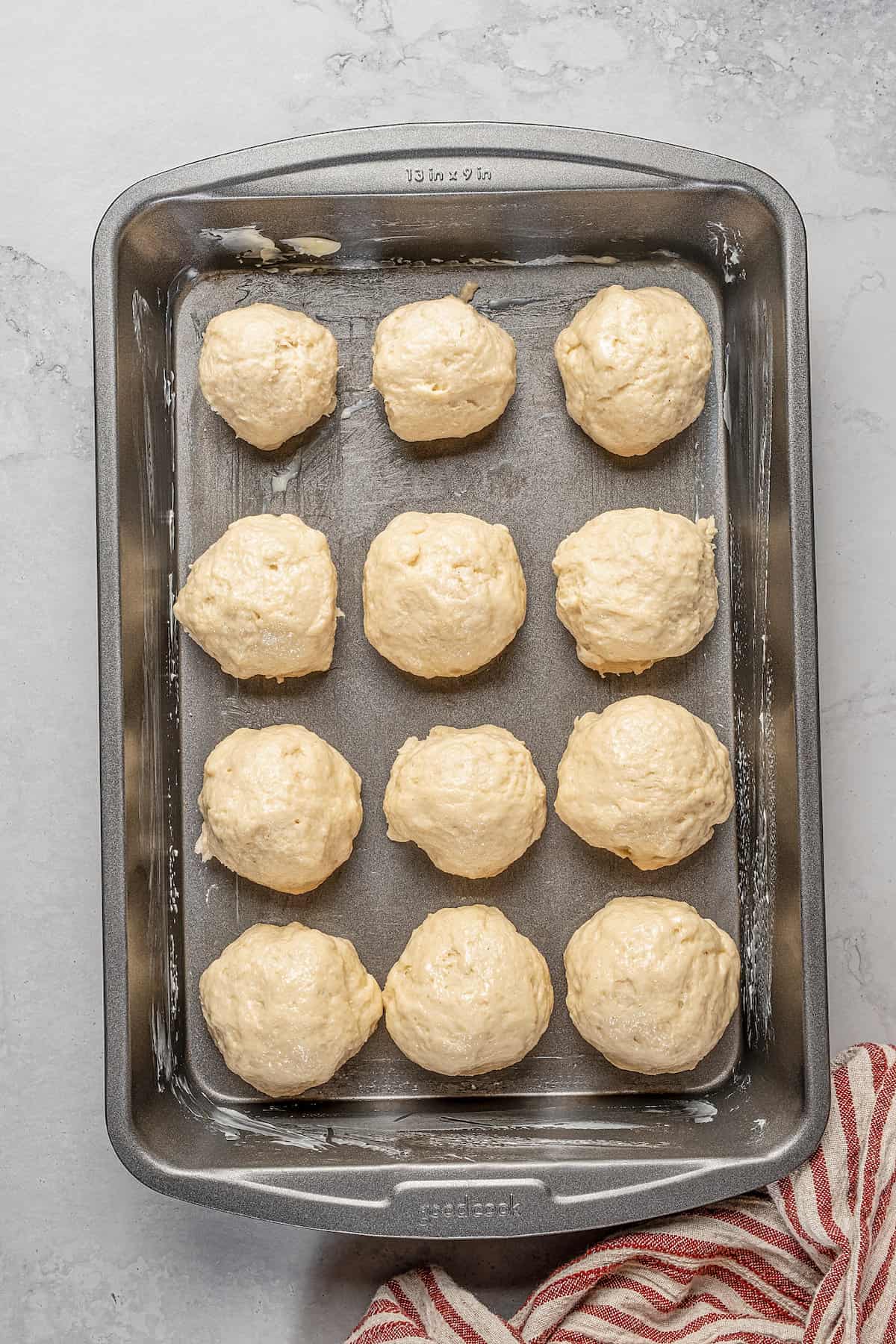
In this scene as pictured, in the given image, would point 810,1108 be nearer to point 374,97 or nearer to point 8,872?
point 8,872

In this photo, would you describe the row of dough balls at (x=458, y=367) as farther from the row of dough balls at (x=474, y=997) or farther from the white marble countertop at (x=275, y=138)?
the row of dough balls at (x=474, y=997)

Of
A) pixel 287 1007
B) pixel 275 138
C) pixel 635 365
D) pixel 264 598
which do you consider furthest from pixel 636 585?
pixel 275 138

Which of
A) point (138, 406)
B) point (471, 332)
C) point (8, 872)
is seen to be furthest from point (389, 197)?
point (8, 872)

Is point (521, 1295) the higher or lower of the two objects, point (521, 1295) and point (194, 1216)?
the lower

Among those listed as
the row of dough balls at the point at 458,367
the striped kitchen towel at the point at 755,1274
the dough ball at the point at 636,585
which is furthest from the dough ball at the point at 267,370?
the striped kitchen towel at the point at 755,1274

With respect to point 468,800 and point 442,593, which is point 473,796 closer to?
point 468,800

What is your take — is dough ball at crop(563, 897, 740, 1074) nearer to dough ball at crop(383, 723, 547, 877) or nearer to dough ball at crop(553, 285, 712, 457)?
dough ball at crop(383, 723, 547, 877)
